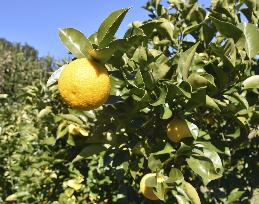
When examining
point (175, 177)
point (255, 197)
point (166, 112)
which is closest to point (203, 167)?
point (175, 177)

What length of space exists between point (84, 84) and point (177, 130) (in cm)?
42

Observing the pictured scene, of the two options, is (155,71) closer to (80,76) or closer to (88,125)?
(80,76)

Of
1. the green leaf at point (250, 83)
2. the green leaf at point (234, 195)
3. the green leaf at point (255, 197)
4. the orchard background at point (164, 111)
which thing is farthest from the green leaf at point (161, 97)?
the green leaf at point (255, 197)

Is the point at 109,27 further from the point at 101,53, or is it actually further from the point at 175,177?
the point at 175,177

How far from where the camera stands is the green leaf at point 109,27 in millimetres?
881

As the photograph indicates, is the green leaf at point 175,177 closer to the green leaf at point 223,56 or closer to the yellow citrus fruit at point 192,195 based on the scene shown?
the yellow citrus fruit at point 192,195

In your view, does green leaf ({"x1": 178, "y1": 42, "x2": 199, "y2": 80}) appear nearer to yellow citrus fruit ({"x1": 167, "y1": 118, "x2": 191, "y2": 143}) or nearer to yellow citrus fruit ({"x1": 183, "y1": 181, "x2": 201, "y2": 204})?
yellow citrus fruit ({"x1": 167, "y1": 118, "x2": 191, "y2": 143})

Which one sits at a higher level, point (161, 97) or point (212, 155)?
point (161, 97)

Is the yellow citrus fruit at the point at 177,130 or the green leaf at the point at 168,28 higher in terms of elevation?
the green leaf at the point at 168,28

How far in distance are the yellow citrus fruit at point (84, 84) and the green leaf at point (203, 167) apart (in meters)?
0.44

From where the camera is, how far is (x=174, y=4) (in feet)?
6.31

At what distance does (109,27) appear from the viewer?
0.89 meters

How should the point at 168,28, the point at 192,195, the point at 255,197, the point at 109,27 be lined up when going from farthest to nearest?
1. the point at 255,197
2. the point at 168,28
3. the point at 192,195
4. the point at 109,27

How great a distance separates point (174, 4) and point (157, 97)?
0.90 meters
